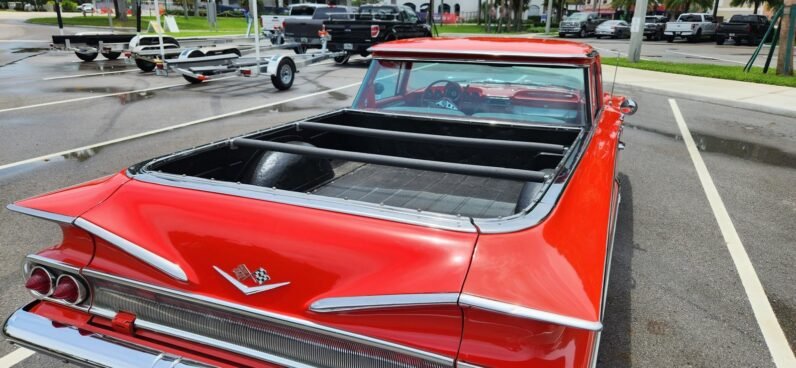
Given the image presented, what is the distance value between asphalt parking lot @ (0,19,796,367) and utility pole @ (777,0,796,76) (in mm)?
4145

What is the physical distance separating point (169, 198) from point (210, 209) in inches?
7.7

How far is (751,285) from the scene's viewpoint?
3652 millimetres

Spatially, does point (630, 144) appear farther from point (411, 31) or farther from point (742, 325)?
point (411, 31)

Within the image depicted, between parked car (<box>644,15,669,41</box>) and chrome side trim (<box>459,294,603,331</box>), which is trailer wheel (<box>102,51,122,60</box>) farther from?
parked car (<box>644,15,669,41</box>)

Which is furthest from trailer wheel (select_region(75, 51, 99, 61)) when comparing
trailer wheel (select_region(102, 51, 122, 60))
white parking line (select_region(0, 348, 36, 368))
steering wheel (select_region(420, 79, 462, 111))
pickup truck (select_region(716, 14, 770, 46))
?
pickup truck (select_region(716, 14, 770, 46))

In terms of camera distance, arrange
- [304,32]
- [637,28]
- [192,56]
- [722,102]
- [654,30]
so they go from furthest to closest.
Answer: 1. [654,30]
2. [304,32]
3. [637,28]
4. [192,56]
5. [722,102]

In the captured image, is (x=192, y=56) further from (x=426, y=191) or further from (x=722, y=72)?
(x=722, y=72)

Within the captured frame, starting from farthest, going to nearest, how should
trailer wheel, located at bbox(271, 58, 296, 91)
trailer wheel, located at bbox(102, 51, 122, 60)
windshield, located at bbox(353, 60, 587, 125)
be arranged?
trailer wheel, located at bbox(102, 51, 122, 60) → trailer wheel, located at bbox(271, 58, 296, 91) → windshield, located at bbox(353, 60, 587, 125)

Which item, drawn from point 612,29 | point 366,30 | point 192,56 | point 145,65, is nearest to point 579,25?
point 612,29

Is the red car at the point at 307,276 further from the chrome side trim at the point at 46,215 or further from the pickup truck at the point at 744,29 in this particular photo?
the pickup truck at the point at 744,29

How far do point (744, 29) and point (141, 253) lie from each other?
35.6 metres

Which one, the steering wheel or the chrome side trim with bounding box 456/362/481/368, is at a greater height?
the steering wheel

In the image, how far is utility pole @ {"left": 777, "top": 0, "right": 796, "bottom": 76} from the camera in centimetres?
1305

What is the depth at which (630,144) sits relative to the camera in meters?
7.57
